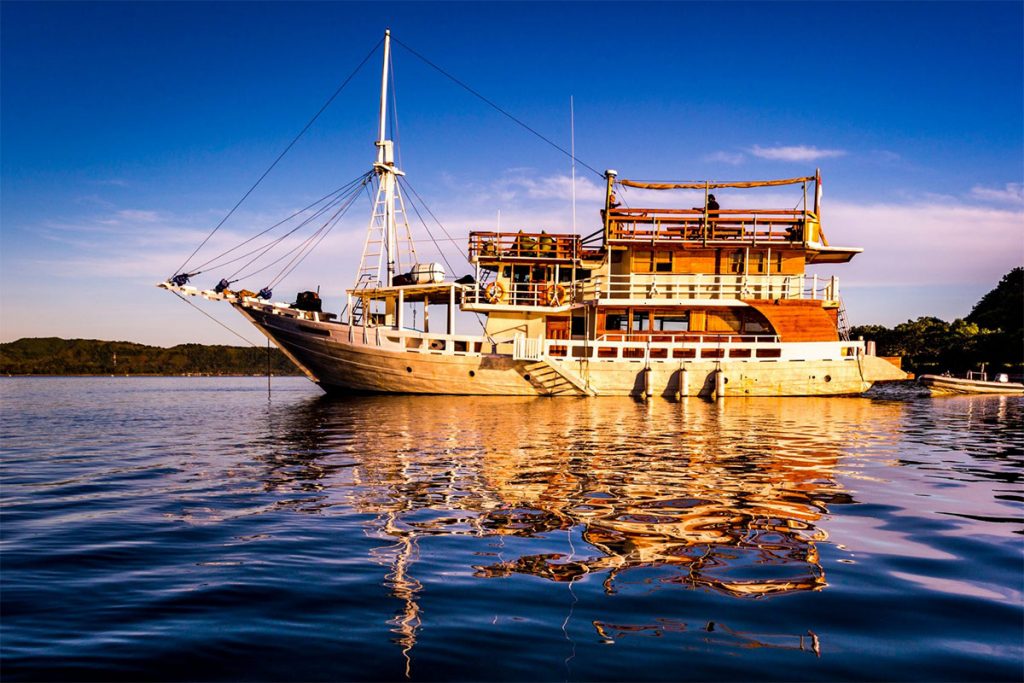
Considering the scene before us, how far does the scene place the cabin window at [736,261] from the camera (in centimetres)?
3481

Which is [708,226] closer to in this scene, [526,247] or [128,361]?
[526,247]

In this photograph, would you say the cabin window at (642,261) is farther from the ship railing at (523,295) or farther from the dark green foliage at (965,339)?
the dark green foliage at (965,339)

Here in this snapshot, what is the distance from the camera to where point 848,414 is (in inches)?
935

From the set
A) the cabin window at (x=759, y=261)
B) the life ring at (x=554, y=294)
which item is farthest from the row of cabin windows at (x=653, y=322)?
the cabin window at (x=759, y=261)

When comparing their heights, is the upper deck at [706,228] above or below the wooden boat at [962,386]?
above

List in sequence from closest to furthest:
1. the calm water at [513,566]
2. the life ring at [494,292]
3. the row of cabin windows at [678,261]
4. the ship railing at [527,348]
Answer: the calm water at [513,566]
the ship railing at [527,348]
the life ring at [494,292]
the row of cabin windows at [678,261]

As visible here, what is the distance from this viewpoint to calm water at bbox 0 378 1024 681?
382cm

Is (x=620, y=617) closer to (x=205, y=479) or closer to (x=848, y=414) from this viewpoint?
(x=205, y=479)

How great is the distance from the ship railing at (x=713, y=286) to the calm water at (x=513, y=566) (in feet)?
70.9

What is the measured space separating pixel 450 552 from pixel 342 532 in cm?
141

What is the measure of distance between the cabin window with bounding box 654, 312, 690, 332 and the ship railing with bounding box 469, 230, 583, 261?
5322 millimetres

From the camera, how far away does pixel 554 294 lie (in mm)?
34188

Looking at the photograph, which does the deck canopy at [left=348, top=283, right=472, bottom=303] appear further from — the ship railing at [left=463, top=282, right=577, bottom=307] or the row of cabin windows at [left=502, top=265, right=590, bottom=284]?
the row of cabin windows at [left=502, top=265, right=590, bottom=284]

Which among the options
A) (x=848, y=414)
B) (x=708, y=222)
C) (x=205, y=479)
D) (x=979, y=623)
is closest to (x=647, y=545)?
(x=979, y=623)
